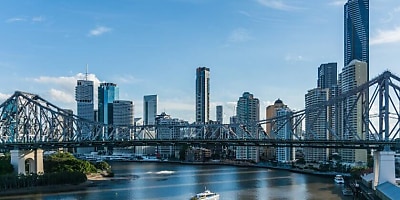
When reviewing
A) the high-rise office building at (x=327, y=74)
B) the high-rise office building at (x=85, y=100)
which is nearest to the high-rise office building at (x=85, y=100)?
the high-rise office building at (x=85, y=100)

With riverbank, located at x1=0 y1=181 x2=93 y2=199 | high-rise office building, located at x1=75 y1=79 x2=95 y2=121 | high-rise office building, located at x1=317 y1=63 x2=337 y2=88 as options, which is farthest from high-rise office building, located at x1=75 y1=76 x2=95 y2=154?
riverbank, located at x1=0 y1=181 x2=93 y2=199

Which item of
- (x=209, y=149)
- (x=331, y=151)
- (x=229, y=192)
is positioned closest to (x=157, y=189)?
(x=229, y=192)

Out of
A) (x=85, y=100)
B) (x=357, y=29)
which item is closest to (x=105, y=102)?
(x=85, y=100)

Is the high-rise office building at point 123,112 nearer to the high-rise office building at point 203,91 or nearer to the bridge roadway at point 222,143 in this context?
the high-rise office building at point 203,91

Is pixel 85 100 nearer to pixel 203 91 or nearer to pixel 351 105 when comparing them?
pixel 203 91

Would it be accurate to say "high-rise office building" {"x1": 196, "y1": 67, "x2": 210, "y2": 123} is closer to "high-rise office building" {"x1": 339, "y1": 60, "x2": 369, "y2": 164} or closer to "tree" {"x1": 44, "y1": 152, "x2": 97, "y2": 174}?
"high-rise office building" {"x1": 339, "y1": 60, "x2": 369, "y2": 164}

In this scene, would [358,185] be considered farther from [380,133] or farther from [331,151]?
[331,151]

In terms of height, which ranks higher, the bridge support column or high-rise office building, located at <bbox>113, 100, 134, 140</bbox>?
high-rise office building, located at <bbox>113, 100, 134, 140</bbox>
